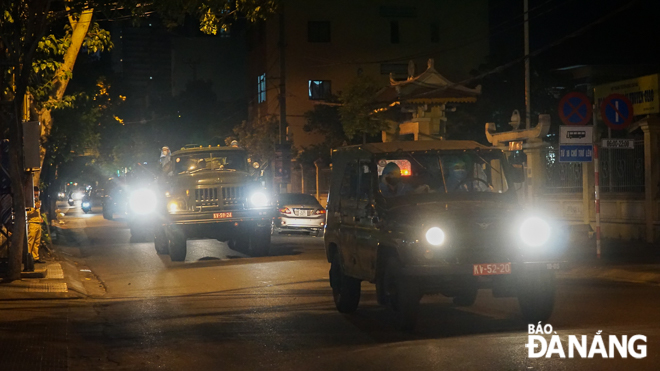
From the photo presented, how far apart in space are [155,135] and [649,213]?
63096 millimetres

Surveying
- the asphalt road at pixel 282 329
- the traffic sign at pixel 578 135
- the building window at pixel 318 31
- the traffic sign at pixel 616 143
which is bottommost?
the asphalt road at pixel 282 329

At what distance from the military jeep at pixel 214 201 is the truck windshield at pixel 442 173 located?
11.0 meters

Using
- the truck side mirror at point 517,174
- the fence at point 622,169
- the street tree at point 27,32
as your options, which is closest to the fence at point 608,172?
the fence at point 622,169

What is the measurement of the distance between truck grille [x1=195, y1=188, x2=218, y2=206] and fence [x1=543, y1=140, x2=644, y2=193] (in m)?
9.78

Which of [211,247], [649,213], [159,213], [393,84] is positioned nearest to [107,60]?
[393,84]

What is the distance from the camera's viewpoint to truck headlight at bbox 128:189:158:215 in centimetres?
2459

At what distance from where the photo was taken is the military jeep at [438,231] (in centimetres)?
994

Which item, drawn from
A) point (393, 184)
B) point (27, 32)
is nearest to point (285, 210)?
point (27, 32)

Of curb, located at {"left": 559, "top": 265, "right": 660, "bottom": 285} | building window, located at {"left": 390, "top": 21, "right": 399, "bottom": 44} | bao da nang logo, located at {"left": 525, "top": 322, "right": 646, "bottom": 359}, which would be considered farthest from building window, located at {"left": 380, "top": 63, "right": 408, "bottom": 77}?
bao da nang logo, located at {"left": 525, "top": 322, "right": 646, "bottom": 359}

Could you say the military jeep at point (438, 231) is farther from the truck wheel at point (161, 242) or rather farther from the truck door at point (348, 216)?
the truck wheel at point (161, 242)

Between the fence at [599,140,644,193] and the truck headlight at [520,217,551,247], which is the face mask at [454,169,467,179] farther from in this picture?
the fence at [599,140,644,193]

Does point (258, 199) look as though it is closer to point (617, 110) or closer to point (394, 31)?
point (617, 110)

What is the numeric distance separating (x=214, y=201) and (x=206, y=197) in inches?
9.0

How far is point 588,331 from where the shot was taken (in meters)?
9.94
